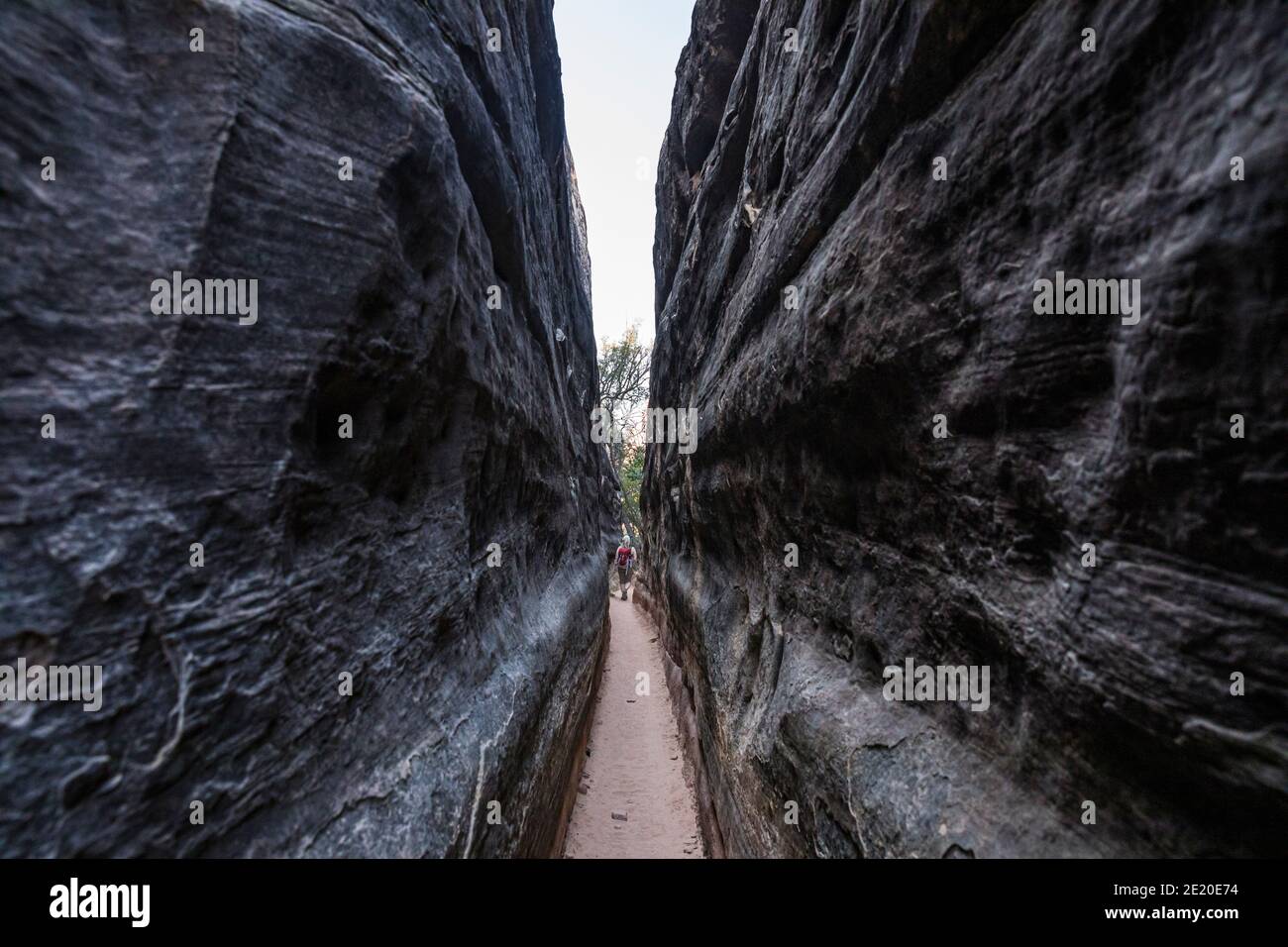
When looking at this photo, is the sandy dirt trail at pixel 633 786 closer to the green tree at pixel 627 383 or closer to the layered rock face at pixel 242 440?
the layered rock face at pixel 242 440

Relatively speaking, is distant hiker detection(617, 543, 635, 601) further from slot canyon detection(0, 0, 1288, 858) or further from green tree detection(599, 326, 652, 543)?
slot canyon detection(0, 0, 1288, 858)

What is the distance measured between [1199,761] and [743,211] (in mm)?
9250

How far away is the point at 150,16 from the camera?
286 cm

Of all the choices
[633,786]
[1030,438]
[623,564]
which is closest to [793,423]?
[1030,438]

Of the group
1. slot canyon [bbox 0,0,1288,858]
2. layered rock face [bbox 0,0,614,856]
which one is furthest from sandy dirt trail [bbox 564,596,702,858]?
layered rock face [bbox 0,0,614,856]

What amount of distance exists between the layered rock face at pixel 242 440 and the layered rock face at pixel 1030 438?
3612 mm

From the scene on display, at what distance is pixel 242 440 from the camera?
2.96m

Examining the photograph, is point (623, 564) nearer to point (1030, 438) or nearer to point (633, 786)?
point (633, 786)

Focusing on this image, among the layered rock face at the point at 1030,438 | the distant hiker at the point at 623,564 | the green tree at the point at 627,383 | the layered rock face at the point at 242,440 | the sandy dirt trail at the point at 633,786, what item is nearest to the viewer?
the layered rock face at the point at 1030,438

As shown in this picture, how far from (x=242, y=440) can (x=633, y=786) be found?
931cm

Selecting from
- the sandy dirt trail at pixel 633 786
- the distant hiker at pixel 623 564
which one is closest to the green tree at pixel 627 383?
the distant hiker at pixel 623 564

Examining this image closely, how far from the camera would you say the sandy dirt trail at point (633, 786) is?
7.86m
